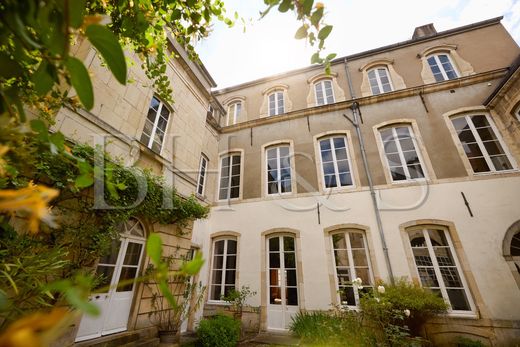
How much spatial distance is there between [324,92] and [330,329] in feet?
26.4

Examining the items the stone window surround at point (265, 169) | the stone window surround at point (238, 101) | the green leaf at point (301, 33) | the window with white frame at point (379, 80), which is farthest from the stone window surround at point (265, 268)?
the green leaf at point (301, 33)

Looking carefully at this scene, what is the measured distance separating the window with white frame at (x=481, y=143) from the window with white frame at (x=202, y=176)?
316 inches

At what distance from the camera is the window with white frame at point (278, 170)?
8.09 m

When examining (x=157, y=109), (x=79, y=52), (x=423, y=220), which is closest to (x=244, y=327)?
(x=423, y=220)

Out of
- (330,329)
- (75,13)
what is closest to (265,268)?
(330,329)

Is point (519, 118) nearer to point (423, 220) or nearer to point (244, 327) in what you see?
point (423, 220)

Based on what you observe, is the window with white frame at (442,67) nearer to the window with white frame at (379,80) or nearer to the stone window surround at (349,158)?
the window with white frame at (379,80)

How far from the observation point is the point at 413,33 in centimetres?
1032

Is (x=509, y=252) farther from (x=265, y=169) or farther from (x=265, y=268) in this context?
(x=265, y=169)

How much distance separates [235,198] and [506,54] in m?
10.1

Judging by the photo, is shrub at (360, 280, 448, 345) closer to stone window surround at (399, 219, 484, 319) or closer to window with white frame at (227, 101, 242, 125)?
stone window surround at (399, 219, 484, 319)

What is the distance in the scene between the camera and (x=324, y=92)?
951cm

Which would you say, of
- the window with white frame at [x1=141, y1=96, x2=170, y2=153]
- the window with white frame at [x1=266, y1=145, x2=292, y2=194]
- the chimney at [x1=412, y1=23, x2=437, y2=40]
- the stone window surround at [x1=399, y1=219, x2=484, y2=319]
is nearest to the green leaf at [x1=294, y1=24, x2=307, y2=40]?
the window with white frame at [x1=141, y1=96, x2=170, y2=153]

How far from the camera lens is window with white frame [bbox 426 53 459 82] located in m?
8.15
